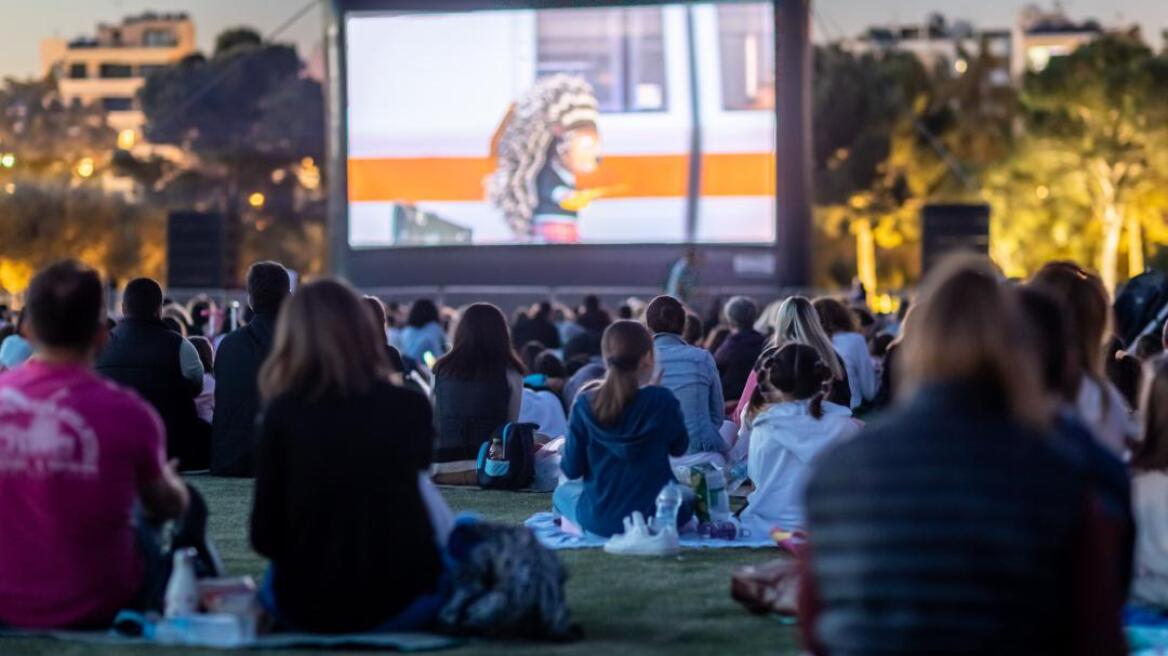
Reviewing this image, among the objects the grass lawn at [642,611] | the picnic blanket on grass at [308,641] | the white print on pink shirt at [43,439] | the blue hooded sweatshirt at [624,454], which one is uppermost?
the white print on pink shirt at [43,439]

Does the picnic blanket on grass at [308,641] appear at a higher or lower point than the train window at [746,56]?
lower

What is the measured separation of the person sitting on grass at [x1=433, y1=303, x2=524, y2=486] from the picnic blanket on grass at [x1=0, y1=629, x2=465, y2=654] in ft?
14.4

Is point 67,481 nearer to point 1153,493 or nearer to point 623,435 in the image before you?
point 623,435

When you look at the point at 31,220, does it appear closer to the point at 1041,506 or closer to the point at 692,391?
the point at 692,391

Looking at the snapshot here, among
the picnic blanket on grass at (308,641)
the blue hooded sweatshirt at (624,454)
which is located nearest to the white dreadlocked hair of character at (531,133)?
the blue hooded sweatshirt at (624,454)

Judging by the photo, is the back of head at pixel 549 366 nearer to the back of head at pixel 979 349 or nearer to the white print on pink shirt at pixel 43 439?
the white print on pink shirt at pixel 43 439

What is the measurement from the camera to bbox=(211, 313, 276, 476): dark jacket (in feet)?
34.2

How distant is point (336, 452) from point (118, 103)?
110 metres

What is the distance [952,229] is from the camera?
26.1 meters

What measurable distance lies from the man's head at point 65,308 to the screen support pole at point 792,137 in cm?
2063

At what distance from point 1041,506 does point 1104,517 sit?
214 mm

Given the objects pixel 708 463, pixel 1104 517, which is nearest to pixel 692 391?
pixel 708 463

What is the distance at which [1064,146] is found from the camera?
46.2m

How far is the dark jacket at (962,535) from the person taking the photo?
3344 mm
